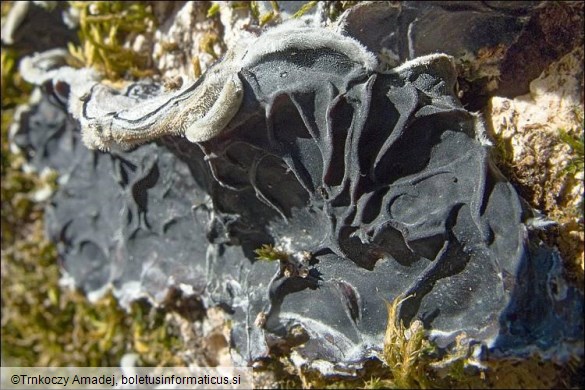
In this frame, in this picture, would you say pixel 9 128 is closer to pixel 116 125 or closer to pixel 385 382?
pixel 116 125

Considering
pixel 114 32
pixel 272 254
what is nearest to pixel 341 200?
pixel 272 254

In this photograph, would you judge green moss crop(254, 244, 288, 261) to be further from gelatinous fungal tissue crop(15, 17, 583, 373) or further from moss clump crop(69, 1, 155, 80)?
moss clump crop(69, 1, 155, 80)

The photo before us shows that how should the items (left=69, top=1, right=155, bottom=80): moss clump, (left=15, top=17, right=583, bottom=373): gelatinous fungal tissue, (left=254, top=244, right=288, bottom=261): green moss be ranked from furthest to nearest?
(left=69, top=1, right=155, bottom=80): moss clump
(left=254, top=244, right=288, bottom=261): green moss
(left=15, top=17, right=583, bottom=373): gelatinous fungal tissue

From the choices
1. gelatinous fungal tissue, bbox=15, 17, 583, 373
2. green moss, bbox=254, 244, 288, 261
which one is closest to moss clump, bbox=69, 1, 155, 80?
gelatinous fungal tissue, bbox=15, 17, 583, 373

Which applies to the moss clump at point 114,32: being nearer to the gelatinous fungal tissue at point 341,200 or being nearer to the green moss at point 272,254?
the gelatinous fungal tissue at point 341,200

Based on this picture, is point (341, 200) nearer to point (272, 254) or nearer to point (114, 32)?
point (272, 254)

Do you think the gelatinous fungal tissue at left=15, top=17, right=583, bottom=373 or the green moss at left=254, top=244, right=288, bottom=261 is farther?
the green moss at left=254, top=244, right=288, bottom=261
